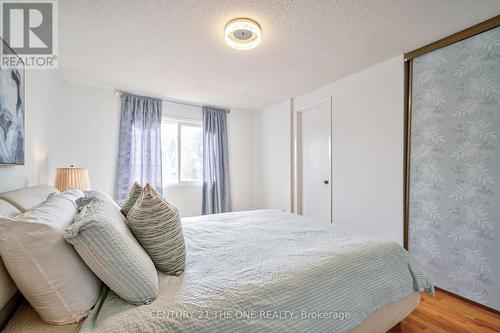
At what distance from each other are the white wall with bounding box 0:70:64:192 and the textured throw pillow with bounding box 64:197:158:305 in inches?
43.6

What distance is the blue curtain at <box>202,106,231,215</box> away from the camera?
405 cm

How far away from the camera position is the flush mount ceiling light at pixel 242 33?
1.80 metres

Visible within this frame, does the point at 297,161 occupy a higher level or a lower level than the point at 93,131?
lower

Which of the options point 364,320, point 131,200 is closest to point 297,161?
point 364,320

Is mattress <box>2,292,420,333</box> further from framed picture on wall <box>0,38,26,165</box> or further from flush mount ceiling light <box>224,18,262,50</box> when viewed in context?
flush mount ceiling light <box>224,18,262,50</box>

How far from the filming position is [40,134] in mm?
2156

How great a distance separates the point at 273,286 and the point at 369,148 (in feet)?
7.56

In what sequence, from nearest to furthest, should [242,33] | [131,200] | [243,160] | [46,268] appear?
1. [46,268]
2. [131,200]
3. [242,33]
4. [243,160]

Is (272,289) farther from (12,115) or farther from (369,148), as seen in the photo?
(369,148)

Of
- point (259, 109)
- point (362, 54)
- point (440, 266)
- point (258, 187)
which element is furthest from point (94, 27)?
point (440, 266)

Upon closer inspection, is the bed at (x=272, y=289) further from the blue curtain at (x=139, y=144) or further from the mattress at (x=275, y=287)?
the blue curtain at (x=139, y=144)

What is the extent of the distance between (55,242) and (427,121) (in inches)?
115

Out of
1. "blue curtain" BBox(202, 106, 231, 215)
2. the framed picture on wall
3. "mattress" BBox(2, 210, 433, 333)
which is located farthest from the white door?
the framed picture on wall

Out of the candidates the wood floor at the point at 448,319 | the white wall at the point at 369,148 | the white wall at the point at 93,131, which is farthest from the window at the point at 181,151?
the wood floor at the point at 448,319
